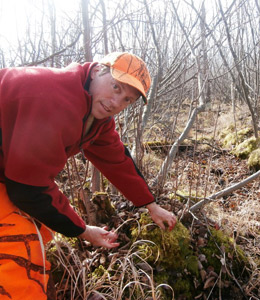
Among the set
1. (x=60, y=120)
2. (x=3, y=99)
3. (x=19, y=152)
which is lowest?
(x=19, y=152)

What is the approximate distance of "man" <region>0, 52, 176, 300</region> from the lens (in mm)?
1105

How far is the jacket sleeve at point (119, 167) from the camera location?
6.17ft

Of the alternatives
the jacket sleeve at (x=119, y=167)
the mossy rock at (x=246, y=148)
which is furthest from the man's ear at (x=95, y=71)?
the mossy rock at (x=246, y=148)

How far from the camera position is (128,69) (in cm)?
137

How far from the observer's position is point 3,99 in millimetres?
1143

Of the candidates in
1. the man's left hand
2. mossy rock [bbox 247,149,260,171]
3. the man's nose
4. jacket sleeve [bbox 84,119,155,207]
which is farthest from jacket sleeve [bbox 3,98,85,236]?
mossy rock [bbox 247,149,260,171]

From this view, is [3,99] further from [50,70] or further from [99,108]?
[99,108]

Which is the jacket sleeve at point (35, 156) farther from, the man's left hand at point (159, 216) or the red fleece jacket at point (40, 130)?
the man's left hand at point (159, 216)

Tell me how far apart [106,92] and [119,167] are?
737 mm

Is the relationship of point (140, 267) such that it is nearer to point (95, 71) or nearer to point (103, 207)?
point (103, 207)

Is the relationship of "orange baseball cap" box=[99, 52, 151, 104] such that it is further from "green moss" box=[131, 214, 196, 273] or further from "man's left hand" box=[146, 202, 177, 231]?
"green moss" box=[131, 214, 196, 273]

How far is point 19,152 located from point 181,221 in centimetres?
177

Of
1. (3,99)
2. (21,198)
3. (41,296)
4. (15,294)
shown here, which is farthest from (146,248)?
(3,99)

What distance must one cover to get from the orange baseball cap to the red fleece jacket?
148 mm
